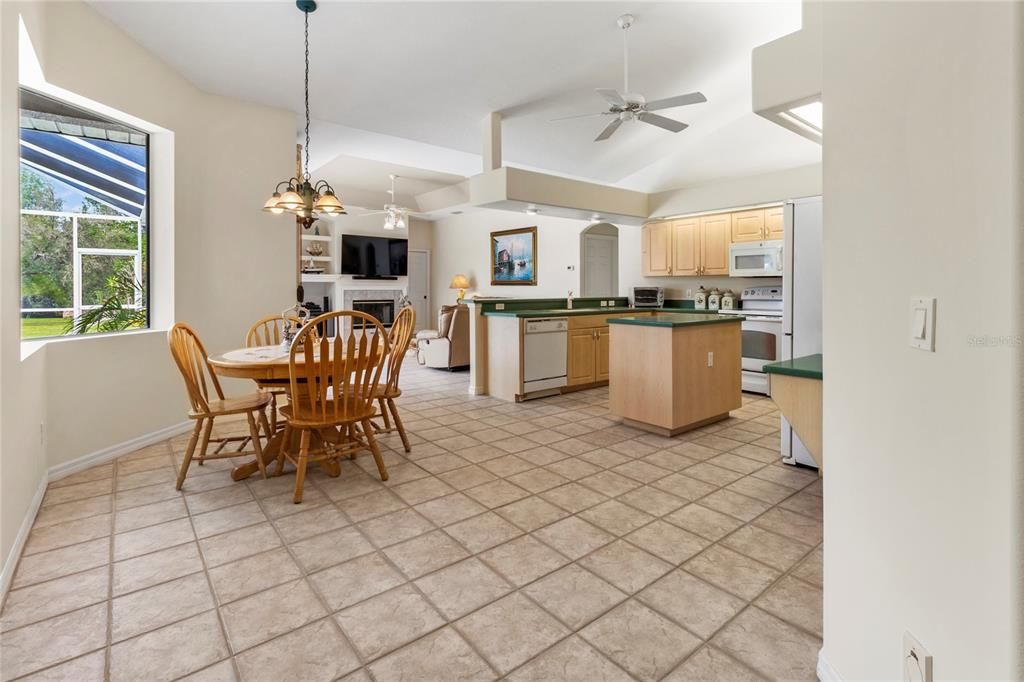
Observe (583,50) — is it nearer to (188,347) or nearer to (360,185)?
(188,347)

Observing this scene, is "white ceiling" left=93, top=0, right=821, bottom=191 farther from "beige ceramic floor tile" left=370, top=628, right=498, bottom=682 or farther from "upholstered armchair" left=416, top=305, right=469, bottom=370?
"beige ceramic floor tile" left=370, top=628, right=498, bottom=682

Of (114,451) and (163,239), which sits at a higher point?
(163,239)

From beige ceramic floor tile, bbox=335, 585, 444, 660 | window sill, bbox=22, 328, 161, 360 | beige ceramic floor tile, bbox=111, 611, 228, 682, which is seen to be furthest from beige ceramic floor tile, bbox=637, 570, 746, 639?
window sill, bbox=22, 328, 161, 360

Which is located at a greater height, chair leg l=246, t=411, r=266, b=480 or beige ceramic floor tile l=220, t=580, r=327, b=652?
chair leg l=246, t=411, r=266, b=480

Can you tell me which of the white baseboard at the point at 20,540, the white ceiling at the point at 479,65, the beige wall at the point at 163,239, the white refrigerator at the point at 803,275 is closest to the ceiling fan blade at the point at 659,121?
the white ceiling at the point at 479,65

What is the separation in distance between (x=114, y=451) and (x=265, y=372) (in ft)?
5.25

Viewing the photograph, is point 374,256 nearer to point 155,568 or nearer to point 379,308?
point 379,308

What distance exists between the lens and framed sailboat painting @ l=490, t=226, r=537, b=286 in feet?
29.9

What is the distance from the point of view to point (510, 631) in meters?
1.67

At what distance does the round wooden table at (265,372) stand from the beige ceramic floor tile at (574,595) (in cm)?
166

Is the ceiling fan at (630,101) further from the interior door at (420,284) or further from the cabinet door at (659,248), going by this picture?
the interior door at (420,284)

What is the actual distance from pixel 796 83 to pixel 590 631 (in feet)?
7.22

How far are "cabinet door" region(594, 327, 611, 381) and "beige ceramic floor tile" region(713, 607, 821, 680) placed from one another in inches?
168

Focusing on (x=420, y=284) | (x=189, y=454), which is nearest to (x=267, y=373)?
(x=189, y=454)
